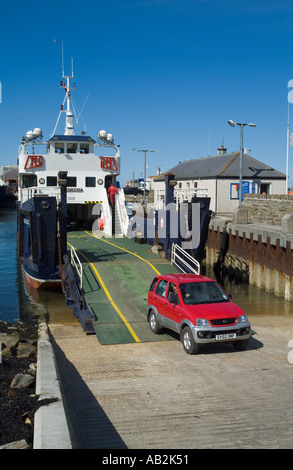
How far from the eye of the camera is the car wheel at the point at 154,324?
12836 mm

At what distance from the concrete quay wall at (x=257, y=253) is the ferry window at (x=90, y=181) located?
8.62 metres

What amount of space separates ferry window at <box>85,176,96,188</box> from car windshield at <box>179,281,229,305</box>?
15.7m

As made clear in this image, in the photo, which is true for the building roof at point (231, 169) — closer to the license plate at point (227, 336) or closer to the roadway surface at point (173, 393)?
the roadway surface at point (173, 393)

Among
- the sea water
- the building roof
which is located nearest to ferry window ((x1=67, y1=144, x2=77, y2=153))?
the sea water

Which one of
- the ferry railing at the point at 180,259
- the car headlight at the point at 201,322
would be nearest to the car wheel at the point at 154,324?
the car headlight at the point at 201,322

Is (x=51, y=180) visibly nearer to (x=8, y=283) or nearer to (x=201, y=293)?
(x=8, y=283)

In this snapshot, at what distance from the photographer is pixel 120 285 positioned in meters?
16.5

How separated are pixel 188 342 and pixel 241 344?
1.29 meters

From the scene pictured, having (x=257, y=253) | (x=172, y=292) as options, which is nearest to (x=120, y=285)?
(x=172, y=292)

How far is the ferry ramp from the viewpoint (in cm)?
1300

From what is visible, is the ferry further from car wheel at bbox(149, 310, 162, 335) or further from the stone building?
the stone building
